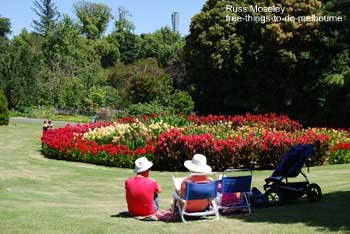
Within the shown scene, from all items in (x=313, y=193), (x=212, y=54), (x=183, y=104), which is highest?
(x=212, y=54)

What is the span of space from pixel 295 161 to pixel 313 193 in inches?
25.8

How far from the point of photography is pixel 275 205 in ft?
29.9

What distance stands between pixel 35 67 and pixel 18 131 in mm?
19331

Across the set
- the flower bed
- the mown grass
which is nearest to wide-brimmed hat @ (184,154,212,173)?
the flower bed

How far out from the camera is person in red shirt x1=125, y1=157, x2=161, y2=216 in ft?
26.2

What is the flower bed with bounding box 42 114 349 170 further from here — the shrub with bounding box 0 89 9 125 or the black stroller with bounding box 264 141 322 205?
the shrub with bounding box 0 89 9 125

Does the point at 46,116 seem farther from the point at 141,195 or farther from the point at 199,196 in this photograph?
the point at 199,196

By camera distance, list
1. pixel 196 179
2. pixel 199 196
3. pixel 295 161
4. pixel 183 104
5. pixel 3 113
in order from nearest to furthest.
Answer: pixel 199 196
pixel 196 179
pixel 295 161
pixel 183 104
pixel 3 113

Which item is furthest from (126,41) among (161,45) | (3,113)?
(3,113)

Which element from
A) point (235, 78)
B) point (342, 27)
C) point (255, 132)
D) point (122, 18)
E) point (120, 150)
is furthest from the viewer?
point (122, 18)

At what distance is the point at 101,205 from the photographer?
392 inches

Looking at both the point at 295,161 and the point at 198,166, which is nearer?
the point at 198,166

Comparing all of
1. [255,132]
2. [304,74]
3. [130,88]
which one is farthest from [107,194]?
[130,88]

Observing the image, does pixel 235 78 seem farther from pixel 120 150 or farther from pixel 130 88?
pixel 120 150
